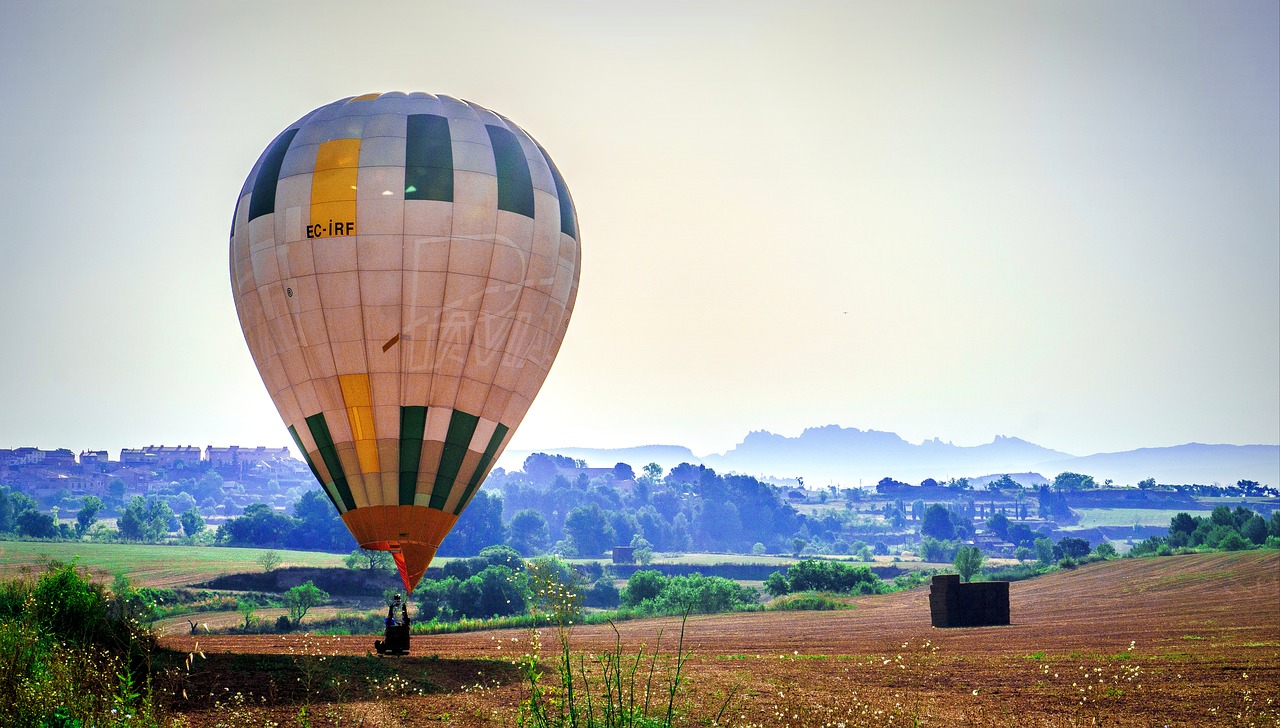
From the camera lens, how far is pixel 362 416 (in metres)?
22.6

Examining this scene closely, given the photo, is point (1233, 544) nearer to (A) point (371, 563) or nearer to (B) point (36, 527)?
(A) point (371, 563)

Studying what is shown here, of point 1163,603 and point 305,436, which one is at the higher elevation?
point 305,436

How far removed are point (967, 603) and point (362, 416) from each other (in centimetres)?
2976

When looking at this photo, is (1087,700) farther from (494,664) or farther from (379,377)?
(379,377)

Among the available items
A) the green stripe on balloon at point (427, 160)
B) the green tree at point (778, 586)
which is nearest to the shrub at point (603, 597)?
the green tree at point (778, 586)

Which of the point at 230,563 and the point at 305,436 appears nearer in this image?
the point at 305,436

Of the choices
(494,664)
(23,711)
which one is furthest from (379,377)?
(23,711)

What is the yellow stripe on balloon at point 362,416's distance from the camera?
22.5 m

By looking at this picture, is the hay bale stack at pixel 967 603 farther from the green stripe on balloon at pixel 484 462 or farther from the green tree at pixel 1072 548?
the green tree at pixel 1072 548

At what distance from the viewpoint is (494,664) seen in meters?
22.2

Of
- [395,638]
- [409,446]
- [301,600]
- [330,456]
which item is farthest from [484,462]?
[301,600]

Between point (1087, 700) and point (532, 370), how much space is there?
1457cm

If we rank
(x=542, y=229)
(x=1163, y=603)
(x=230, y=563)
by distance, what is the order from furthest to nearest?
(x=230, y=563) < (x=1163, y=603) < (x=542, y=229)

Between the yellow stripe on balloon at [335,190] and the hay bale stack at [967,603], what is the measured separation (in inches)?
1180
